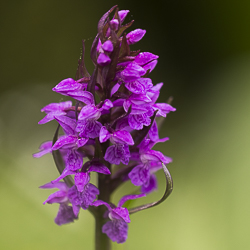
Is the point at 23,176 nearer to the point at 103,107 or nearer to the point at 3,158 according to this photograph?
the point at 3,158

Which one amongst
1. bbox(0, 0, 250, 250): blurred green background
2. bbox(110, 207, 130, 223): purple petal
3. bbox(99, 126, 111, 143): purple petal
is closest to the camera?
bbox(99, 126, 111, 143): purple petal

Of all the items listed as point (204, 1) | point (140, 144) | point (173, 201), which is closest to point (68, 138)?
point (140, 144)

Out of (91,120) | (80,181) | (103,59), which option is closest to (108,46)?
(103,59)

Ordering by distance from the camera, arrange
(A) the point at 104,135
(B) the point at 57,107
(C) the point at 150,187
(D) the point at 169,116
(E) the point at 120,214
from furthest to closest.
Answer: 1. (D) the point at 169,116
2. (C) the point at 150,187
3. (B) the point at 57,107
4. (E) the point at 120,214
5. (A) the point at 104,135

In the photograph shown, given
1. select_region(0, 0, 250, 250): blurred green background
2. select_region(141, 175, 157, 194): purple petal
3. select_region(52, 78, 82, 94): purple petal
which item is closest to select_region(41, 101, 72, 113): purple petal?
select_region(52, 78, 82, 94): purple petal

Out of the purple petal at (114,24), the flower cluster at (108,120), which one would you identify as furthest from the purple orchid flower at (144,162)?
the purple petal at (114,24)

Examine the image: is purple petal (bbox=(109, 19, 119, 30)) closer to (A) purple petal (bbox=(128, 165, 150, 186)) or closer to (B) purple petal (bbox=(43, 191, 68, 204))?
(A) purple petal (bbox=(128, 165, 150, 186))

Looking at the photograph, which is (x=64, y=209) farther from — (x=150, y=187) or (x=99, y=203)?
(x=150, y=187)
